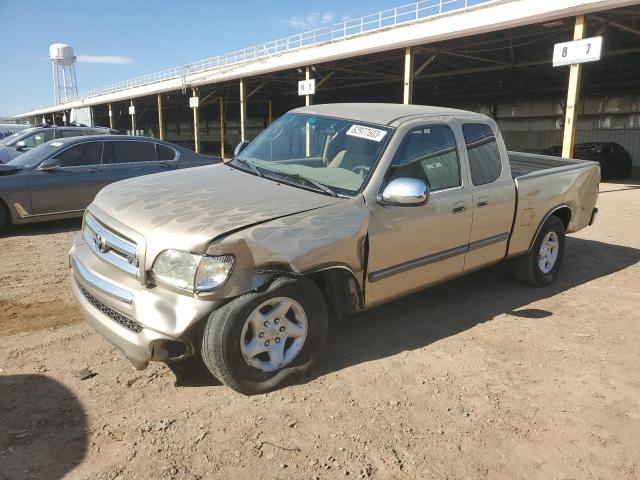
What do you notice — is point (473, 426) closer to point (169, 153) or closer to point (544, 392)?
point (544, 392)

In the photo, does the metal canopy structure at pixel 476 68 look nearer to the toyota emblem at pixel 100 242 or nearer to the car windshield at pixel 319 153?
the car windshield at pixel 319 153

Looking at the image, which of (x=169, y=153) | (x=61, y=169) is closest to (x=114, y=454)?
(x=61, y=169)

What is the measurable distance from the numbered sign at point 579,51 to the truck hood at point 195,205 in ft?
33.6

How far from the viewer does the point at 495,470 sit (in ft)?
8.30

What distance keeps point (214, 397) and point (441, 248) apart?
2.11 meters

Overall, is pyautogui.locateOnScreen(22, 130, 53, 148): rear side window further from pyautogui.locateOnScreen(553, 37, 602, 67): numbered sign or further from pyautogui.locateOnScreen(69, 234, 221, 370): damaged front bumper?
Answer: pyautogui.locateOnScreen(553, 37, 602, 67): numbered sign

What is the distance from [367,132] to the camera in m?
3.84

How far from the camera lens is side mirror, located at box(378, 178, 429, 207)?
11.0 ft

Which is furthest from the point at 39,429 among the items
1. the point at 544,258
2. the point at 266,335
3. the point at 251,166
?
the point at 544,258

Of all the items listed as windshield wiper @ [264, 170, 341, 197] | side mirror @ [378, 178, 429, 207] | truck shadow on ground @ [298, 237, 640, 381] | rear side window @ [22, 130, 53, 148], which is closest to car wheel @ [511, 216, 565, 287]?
truck shadow on ground @ [298, 237, 640, 381]

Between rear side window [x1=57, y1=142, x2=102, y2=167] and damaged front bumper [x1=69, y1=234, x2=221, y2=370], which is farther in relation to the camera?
rear side window [x1=57, y1=142, x2=102, y2=167]

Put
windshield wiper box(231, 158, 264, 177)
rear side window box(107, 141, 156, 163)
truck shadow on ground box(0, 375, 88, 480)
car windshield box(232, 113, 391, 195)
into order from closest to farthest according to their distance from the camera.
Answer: truck shadow on ground box(0, 375, 88, 480) < car windshield box(232, 113, 391, 195) < windshield wiper box(231, 158, 264, 177) < rear side window box(107, 141, 156, 163)

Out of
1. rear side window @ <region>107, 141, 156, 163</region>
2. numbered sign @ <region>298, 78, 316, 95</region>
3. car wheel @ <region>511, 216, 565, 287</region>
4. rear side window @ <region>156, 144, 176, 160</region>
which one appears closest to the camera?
car wheel @ <region>511, 216, 565, 287</region>

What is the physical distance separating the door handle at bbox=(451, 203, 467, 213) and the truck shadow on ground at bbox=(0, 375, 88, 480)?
3.01 meters
